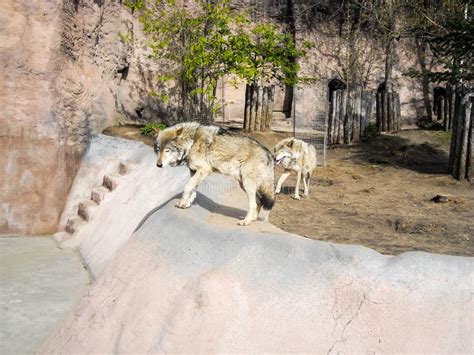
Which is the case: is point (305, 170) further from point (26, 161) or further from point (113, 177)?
point (26, 161)

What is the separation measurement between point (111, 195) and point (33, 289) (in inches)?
108

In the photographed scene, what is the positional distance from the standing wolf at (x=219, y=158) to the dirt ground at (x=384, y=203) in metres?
1.35

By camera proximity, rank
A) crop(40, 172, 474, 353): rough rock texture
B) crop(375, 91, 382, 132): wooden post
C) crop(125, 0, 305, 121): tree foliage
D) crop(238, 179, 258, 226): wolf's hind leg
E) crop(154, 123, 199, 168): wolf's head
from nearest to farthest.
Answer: crop(40, 172, 474, 353): rough rock texture < crop(238, 179, 258, 226): wolf's hind leg < crop(154, 123, 199, 168): wolf's head < crop(125, 0, 305, 121): tree foliage < crop(375, 91, 382, 132): wooden post

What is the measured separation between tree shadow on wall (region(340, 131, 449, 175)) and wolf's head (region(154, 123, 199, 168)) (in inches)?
312

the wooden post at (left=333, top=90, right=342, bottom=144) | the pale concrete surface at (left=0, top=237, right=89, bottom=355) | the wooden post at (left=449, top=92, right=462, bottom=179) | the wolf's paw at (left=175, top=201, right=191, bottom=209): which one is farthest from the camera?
the wooden post at (left=333, top=90, right=342, bottom=144)

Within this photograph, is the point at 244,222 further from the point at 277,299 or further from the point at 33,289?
the point at 33,289

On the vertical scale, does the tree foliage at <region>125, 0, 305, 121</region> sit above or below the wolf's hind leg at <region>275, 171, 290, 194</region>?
above

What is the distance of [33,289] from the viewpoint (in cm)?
852

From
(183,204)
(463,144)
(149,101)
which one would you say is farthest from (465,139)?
(149,101)

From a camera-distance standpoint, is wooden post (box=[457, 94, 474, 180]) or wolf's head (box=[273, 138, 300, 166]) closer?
wolf's head (box=[273, 138, 300, 166])

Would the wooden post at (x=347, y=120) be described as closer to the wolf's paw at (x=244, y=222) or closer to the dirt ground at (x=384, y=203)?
the dirt ground at (x=384, y=203)

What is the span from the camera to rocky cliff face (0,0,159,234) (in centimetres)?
1091

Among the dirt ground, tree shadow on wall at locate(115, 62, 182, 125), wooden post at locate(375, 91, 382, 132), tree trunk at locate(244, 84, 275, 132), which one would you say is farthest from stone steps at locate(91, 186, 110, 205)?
wooden post at locate(375, 91, 382, 132)

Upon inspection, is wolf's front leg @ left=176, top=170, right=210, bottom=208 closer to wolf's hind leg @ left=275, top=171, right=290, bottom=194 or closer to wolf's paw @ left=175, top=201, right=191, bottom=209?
wolf's paw @ left=175, top=201, right=191, bottom=209
